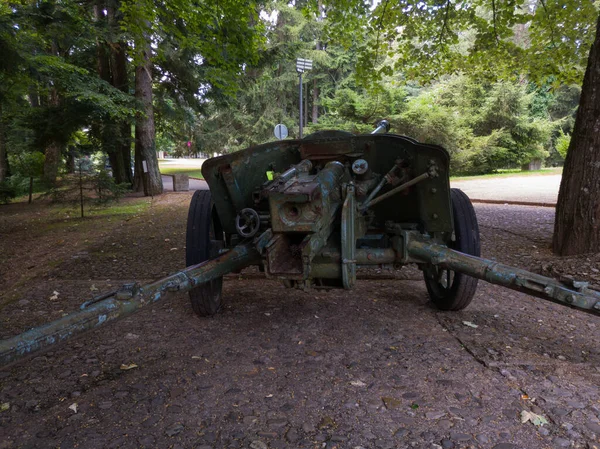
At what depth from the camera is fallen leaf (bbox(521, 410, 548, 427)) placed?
2264 mm

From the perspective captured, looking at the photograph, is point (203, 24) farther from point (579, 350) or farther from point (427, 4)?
point (579, 350)

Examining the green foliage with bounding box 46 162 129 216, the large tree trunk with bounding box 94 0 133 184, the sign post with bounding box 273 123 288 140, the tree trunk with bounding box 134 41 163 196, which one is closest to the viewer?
the green foliage with bounding box 46 162 129 216

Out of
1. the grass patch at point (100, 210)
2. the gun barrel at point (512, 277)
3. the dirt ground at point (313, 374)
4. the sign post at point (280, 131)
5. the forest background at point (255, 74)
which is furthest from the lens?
the sign post at point (280, 131)

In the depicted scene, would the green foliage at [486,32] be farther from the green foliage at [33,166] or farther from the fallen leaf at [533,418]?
the green foliage at [33,166]

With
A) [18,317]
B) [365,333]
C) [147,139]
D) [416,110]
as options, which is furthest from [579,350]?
[416,110]

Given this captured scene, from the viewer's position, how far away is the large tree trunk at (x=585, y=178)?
512 cm

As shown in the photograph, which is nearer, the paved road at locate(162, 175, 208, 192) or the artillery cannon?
the artillery cannon

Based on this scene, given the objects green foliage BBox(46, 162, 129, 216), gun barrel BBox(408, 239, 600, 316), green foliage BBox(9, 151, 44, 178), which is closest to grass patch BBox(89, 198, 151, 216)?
green foliage BBox(46, 162, 129, 216)

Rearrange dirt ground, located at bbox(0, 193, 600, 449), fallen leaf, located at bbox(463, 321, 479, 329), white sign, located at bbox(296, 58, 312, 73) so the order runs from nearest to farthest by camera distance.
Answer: dirt ground, located at bbox(0, 193, 600, 449) → fallen leaf, located at bbox(463, 321, 479, 329) → white sign, located at bbox(296, 58, 312, 73)

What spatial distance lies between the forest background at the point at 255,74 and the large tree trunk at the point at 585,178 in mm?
3719

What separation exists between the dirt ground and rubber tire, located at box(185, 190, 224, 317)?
0.50ft

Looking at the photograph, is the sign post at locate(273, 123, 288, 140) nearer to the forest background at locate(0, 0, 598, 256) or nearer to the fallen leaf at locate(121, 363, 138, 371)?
the forest background at locate(0, 0, 598, 256)

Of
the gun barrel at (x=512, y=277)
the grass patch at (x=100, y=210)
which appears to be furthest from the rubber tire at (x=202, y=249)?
the grass patch at (x=100, y=210)

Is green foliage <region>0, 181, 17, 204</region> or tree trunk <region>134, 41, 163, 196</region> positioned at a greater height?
tree trunk <region>134, 41, 163, 196</region>
